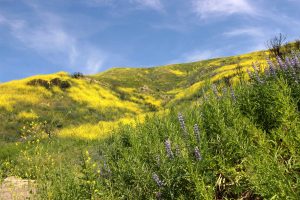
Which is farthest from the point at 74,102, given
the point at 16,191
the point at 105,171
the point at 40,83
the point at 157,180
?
the point at 157,180

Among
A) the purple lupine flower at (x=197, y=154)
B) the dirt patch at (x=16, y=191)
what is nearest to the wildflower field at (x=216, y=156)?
the purple lupine flower at (x=197, y=154)

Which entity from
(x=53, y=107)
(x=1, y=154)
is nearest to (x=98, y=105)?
(x=53, y=107)

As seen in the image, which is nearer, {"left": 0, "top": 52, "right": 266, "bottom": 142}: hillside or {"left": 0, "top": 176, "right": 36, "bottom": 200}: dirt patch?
{"left": 0, "top": 176, "right": 36, "bottom": 200}: dirt patch

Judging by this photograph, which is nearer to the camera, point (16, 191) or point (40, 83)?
point (16, 191)

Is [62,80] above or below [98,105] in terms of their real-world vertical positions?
above

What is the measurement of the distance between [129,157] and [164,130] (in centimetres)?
114

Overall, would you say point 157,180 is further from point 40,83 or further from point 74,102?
point 40,83

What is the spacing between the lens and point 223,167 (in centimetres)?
516

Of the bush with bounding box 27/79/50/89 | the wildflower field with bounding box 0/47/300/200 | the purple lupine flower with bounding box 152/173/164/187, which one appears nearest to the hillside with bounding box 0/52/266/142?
the bush with bounding box 27/79/50/89

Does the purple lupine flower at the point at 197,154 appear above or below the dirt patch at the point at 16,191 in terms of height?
above

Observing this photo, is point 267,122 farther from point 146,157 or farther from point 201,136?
point 146,157

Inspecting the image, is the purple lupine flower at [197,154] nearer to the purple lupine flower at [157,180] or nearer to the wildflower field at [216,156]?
the wildflower field at [216,156]

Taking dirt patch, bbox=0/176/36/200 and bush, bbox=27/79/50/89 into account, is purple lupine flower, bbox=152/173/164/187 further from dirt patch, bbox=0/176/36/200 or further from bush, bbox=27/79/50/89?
bush, bbox=27/79/50/89

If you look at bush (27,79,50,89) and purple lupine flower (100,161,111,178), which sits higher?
bush (27,79,50,89)
